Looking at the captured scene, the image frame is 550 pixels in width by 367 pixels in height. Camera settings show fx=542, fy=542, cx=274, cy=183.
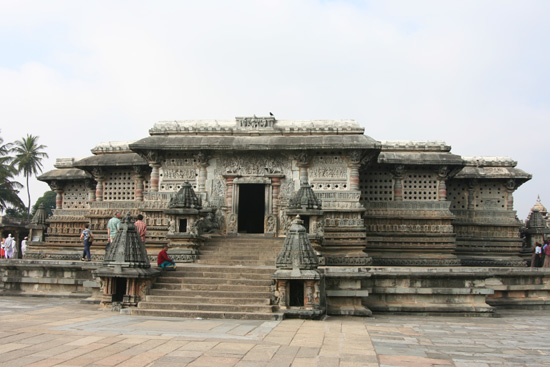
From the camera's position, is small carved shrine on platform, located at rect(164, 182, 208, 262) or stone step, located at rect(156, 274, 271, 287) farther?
small carved shrine on platform, located at rect(164, 182, 208, 262)

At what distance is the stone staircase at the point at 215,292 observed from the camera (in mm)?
12078

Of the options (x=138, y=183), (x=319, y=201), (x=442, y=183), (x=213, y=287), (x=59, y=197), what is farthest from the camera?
(x=59, y=197)

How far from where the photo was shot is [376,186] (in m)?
23.0

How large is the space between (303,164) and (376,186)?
4.34m

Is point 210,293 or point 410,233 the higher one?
point 410,233

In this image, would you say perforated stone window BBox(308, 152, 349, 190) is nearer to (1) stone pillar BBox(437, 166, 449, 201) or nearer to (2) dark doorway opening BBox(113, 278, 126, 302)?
(1) stone pillar BBox(437, 166, 449, 201)

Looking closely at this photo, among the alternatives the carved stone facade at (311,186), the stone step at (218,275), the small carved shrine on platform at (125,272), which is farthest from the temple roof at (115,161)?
the small carved shrine on platform at (125,272)

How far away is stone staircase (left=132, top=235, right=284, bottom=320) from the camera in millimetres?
12078

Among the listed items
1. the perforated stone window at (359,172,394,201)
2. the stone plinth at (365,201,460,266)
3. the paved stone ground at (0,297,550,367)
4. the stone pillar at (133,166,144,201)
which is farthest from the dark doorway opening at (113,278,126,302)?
the perforated stone window at (359,172,394,201)

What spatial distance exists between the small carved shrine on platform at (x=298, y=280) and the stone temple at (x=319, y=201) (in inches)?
55.0

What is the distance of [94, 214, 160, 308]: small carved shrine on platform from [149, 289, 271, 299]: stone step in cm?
39

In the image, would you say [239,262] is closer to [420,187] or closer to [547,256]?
[420,187]

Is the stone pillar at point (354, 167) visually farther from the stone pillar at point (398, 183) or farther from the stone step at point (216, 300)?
the stone step at point (216, 300)

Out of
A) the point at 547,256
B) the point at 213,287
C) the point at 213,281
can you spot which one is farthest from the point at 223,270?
the point at 547,256
